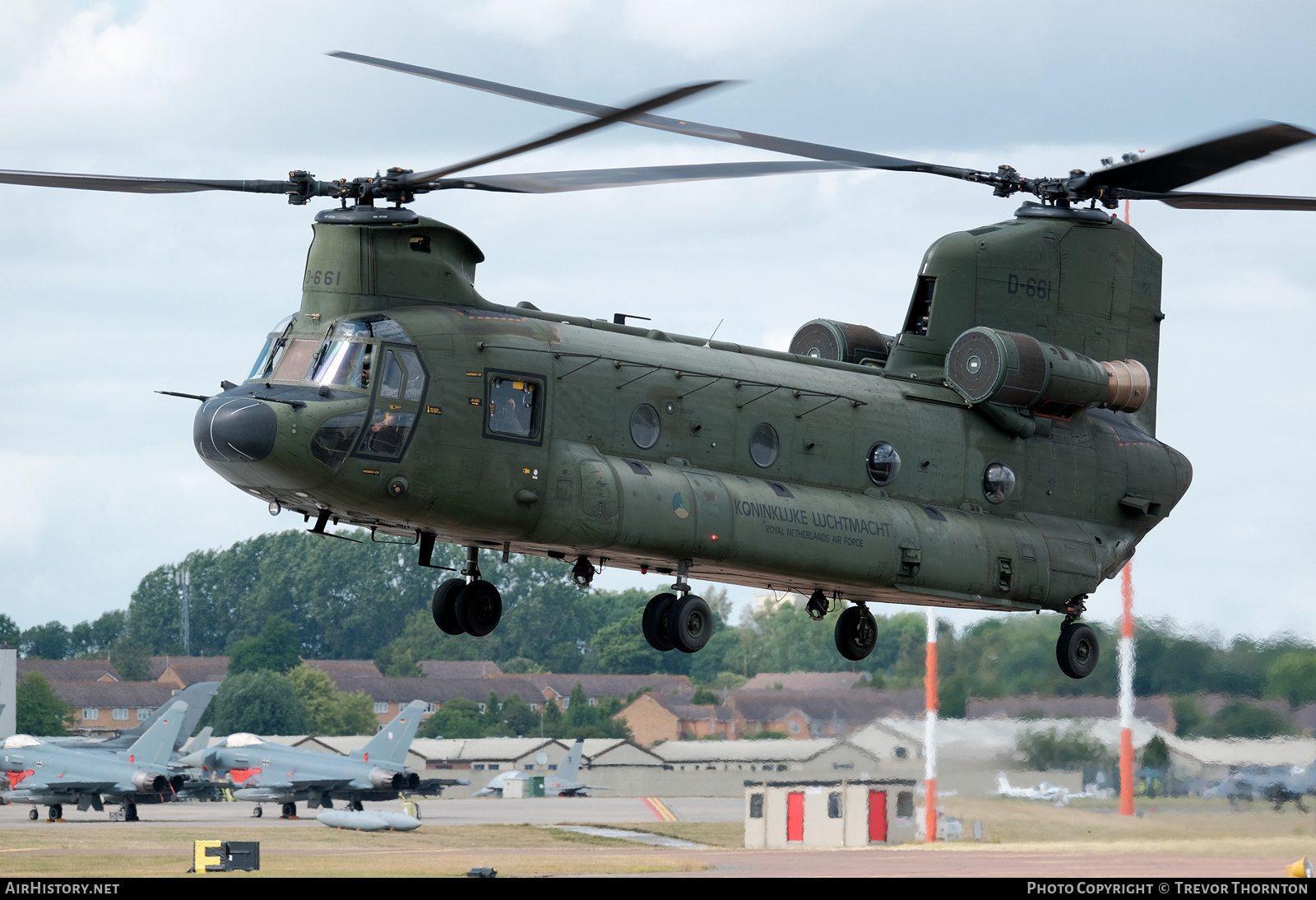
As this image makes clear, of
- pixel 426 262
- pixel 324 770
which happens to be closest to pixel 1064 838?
pixel 426 262

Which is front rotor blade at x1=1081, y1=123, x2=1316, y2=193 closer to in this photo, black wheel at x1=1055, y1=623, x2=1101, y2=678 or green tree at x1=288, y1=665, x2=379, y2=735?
black wheel at x1=1055, y1=623, x2=1101, y2=678

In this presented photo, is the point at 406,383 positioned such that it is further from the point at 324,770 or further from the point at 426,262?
the point at 324,770

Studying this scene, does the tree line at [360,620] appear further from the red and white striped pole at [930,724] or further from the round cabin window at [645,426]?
the round cabin window at [645,426]

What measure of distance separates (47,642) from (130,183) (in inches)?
4527

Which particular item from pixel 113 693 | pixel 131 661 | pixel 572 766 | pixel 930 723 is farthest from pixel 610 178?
pixel 131 661

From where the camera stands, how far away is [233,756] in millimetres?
78000

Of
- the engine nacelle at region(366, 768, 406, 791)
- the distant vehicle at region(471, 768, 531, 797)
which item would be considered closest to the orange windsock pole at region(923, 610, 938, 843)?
the engine nacelle at region(366, 768, 406, 791)

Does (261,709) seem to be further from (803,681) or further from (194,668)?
(803,681)

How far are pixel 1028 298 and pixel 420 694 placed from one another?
79.1m

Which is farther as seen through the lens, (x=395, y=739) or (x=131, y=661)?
(x=131, y=661)

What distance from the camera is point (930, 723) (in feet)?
122

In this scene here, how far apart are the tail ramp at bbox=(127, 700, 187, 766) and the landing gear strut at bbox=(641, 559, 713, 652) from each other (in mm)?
57969

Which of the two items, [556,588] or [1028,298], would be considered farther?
[556,588]

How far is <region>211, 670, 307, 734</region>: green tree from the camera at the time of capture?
95.3 metres
